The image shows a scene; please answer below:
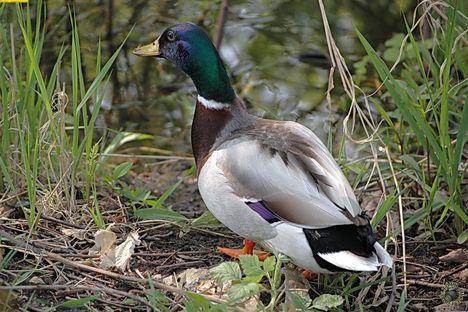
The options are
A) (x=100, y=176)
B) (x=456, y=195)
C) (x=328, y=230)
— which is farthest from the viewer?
(x=100, y=176)

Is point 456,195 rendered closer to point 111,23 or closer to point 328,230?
point 328,230

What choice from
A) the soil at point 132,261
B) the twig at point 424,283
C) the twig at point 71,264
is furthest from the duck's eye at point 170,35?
the twig at point 424,283

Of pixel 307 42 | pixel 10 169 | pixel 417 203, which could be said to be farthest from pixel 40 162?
Answer: pixel 307 42

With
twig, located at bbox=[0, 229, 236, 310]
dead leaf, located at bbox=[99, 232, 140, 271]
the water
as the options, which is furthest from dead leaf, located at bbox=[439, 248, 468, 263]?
the water

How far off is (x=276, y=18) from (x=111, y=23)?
1.32 meters

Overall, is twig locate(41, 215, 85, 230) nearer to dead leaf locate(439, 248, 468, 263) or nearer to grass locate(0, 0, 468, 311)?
grass locate(0, 0, 468, 311)

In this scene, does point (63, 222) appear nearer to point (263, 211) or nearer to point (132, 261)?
point (132, 261)

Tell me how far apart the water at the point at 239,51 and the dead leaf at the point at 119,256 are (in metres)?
2.30

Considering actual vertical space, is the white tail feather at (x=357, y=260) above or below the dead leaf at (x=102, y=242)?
above

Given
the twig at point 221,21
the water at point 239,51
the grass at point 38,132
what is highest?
the grass at point 38,132

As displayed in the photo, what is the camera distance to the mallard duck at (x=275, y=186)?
11.5 feet

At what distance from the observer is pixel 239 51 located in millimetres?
7082

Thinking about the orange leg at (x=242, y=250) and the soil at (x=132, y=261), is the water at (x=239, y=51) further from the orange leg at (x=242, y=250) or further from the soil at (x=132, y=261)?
the orange leg at (x=242, y=250)

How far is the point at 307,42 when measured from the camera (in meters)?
7.25
